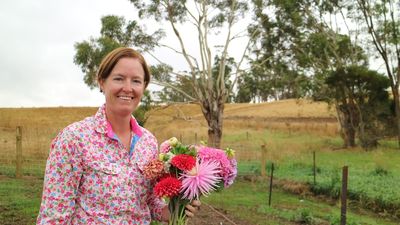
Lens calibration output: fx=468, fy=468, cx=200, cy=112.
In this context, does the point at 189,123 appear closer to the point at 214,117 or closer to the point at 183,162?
the point at 214,117

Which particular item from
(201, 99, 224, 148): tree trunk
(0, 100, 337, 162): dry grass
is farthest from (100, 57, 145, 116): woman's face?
(201, 99, 224, 148): tree trunk

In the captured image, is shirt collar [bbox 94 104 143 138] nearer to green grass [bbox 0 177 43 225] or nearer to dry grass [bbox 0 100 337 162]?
green grass [bbox 0 177 43 225]

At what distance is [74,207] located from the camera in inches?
73.3

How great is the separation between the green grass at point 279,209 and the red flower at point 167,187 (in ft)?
17.1

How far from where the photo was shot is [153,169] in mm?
1954

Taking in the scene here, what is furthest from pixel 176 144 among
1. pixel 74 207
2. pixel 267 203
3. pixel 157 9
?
pixel 157 9

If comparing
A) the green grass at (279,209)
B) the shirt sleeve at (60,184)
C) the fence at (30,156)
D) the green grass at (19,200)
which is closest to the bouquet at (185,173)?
the shirt sleeve at (60,184)

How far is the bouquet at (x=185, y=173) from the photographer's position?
77.4 inches

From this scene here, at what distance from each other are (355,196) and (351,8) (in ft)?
57.9

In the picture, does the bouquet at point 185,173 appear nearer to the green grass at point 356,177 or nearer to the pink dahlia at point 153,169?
the pink dahlia at point 153,169

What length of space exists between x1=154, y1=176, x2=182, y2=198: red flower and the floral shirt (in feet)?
0.32

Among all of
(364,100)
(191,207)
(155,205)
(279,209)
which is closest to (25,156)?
(279,209)

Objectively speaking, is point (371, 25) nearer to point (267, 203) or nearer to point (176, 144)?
point (267, 203)

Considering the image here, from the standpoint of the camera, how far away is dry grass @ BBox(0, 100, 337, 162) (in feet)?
49.0
